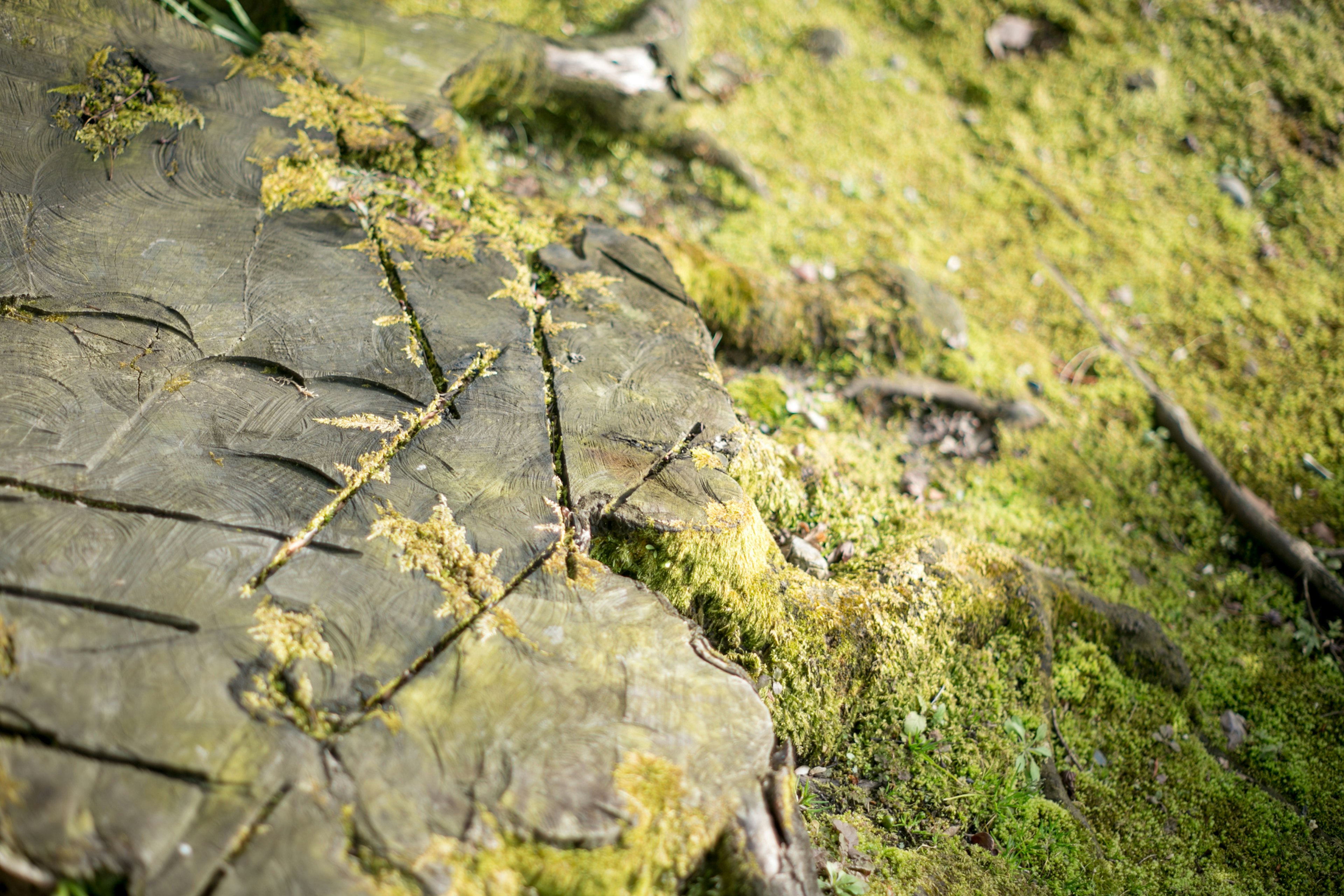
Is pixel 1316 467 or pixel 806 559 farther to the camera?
pixel 1316 467

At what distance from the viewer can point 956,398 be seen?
13.9ft

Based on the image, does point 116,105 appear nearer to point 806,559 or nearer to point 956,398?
point 806,559

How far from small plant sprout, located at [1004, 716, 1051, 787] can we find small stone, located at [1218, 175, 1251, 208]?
5.31 m

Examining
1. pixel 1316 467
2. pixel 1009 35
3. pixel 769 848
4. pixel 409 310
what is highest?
pixel 1009 35

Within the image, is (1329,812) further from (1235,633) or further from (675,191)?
(675,191)

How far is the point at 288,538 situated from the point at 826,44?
6.08m

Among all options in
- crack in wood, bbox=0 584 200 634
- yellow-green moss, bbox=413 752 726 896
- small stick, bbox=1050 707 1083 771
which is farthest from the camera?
small stick, bbox=1050 707 1083 771

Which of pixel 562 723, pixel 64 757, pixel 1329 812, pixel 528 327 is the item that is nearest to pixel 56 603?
pixel 64 757

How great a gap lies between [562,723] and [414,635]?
0.43m

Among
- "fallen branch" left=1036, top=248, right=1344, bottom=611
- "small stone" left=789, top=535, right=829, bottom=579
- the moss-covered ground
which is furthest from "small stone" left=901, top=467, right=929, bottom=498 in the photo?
"fallen branch" left=1036, top=248, right=1344, bottom=611

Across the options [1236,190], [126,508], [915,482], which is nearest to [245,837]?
[126,508]

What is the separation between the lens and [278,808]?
148 centimetres

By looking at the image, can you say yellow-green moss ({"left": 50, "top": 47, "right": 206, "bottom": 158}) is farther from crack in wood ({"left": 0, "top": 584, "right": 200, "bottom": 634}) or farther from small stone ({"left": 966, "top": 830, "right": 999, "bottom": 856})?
small stone ({"left": 966, "top": 830, "right": 999, "bottom": 856})

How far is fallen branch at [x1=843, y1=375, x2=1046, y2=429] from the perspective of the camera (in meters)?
4.19
